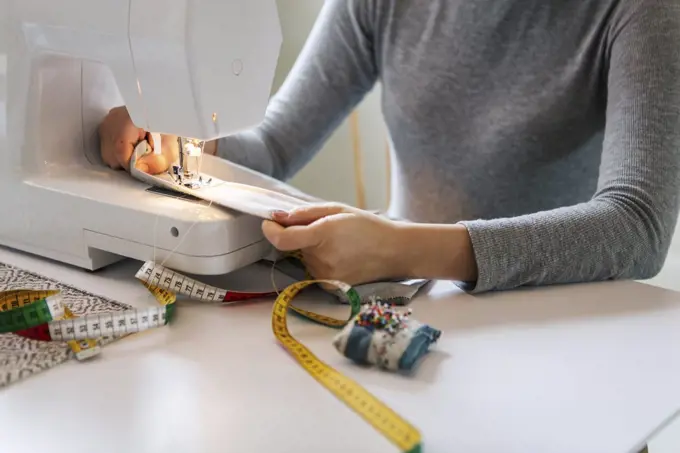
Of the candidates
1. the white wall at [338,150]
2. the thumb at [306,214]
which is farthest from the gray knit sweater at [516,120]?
the white wall at [338,150]

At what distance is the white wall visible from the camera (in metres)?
2.10

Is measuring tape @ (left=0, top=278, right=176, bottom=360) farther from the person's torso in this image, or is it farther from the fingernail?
the person's torso

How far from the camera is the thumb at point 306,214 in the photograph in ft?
3.01

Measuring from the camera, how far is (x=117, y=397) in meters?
0.71

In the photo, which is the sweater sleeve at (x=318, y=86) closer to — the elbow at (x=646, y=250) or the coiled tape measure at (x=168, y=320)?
the coiled tape measure at (x=168, y=320)

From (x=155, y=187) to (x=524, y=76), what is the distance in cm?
65

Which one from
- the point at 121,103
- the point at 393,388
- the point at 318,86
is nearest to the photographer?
the point at 393,388

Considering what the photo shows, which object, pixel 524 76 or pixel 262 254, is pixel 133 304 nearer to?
pixel 262 254

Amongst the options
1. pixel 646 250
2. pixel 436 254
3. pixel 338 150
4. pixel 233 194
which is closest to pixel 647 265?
pixel 646 250

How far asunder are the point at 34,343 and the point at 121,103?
415mm

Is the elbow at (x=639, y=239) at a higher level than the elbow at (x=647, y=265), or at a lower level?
higher

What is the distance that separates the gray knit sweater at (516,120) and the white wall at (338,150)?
61cm

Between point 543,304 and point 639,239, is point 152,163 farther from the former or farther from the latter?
point 639,239

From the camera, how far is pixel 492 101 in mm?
1326
